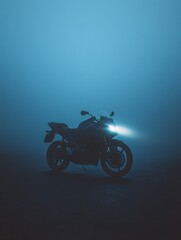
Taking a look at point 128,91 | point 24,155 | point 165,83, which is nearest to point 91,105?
point 128,91

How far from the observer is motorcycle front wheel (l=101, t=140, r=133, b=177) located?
6.92 metres

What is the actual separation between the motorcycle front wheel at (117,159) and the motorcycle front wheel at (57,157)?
3.22ft

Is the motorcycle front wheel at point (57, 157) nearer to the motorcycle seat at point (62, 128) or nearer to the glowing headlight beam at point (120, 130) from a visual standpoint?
the motorcycle seat at point (62, 128)

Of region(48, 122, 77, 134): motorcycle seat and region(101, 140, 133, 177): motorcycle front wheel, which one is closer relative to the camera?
region(101, 140, 133, 177): motorcycle front wheel

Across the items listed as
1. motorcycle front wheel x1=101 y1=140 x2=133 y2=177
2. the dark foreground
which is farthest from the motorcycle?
the dark foreground

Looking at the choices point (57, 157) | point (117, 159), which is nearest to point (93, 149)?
point (117, 159)

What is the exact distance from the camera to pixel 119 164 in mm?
6996

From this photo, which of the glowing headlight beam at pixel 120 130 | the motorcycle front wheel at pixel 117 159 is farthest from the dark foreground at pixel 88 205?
the glowing headlight beam at pixel 120 130

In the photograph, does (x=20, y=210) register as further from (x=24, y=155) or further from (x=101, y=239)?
(x=24, y=155)

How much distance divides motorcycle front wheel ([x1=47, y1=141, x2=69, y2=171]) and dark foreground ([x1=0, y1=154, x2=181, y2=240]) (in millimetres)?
254

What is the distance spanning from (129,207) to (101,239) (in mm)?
1259

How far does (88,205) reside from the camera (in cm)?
478

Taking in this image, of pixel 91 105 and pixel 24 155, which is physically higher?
pixel 91 105

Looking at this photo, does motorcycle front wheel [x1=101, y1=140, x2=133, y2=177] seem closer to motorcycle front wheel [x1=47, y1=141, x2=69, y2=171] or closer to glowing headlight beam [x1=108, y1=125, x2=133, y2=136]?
glowing headlight beam [x1=108, y1=125, x2=133, y2=136]
